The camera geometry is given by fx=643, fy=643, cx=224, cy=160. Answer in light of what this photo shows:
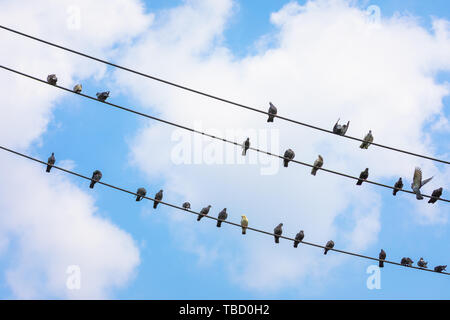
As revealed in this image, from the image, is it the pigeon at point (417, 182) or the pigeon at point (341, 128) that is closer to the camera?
the pigeon at point (417, 182)

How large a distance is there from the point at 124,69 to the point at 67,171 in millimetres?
2809

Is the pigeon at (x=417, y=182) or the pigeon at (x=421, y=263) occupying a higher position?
the pigeon at (x=417, y=182)

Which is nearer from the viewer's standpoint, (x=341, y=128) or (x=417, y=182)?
(x=417, y=182)

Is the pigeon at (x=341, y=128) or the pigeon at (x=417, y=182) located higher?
the pigeon at (x=341, y=128)

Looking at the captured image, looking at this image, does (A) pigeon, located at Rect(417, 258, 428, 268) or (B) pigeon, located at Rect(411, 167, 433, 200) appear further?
(A) pigeon, located at Rect(417, 258, 428, 268)

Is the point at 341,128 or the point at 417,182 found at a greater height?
the point at 341,128

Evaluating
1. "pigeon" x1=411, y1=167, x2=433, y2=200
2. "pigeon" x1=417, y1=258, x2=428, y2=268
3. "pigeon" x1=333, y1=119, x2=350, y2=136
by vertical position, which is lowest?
"pigeon" x1=417, y1=258, x2=428, y2=268

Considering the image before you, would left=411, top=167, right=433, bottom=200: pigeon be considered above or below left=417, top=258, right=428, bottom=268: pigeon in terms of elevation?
above

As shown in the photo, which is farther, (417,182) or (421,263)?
(421,263)

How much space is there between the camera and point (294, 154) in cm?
2159

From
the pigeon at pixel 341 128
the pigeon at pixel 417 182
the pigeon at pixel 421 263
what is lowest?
Result: the pigeon at pixel 421 263

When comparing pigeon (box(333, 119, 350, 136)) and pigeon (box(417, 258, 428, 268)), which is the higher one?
pigeon (box(333, 119, 350, 136))

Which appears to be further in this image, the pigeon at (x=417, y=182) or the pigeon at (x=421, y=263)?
the pigeon at (x=421, y=263)
